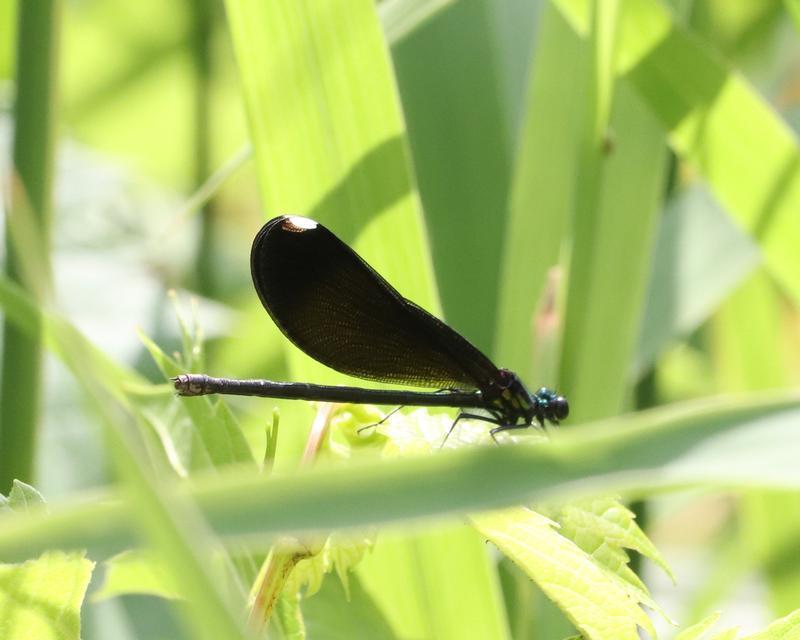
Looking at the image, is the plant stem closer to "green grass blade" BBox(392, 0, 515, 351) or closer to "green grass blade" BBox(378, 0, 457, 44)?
"green grass blade" BBox(378, 0, 457, 44)

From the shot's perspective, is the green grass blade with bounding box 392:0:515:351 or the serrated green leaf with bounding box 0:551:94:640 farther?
the green grass blade with bounding box 392:0:515:351

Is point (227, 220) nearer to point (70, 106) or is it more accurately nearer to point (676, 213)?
point (70, 106)

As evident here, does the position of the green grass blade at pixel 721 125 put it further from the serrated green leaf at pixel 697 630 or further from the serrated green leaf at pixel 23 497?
the serrated green leaf at pixel 23 497

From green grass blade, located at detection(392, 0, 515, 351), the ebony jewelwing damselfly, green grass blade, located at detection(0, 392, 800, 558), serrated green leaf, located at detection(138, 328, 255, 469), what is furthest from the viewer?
green grass blade, located at detection(392, 0, 515, 351)

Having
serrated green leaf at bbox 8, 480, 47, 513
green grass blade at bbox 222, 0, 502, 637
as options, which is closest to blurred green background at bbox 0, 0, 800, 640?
green grass blade at bbox 222, 0, 502, 637

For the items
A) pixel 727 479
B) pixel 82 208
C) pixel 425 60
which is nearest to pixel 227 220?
pixel 82 208

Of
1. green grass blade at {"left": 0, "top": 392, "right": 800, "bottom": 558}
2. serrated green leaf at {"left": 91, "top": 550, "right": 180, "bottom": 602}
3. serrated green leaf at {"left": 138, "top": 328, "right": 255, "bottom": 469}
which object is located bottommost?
serrated green leaf at {"left": 91, "top": 550, "right": 180, "bottom": 602}

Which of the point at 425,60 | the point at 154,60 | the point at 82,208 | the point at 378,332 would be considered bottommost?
the point at 378,332
